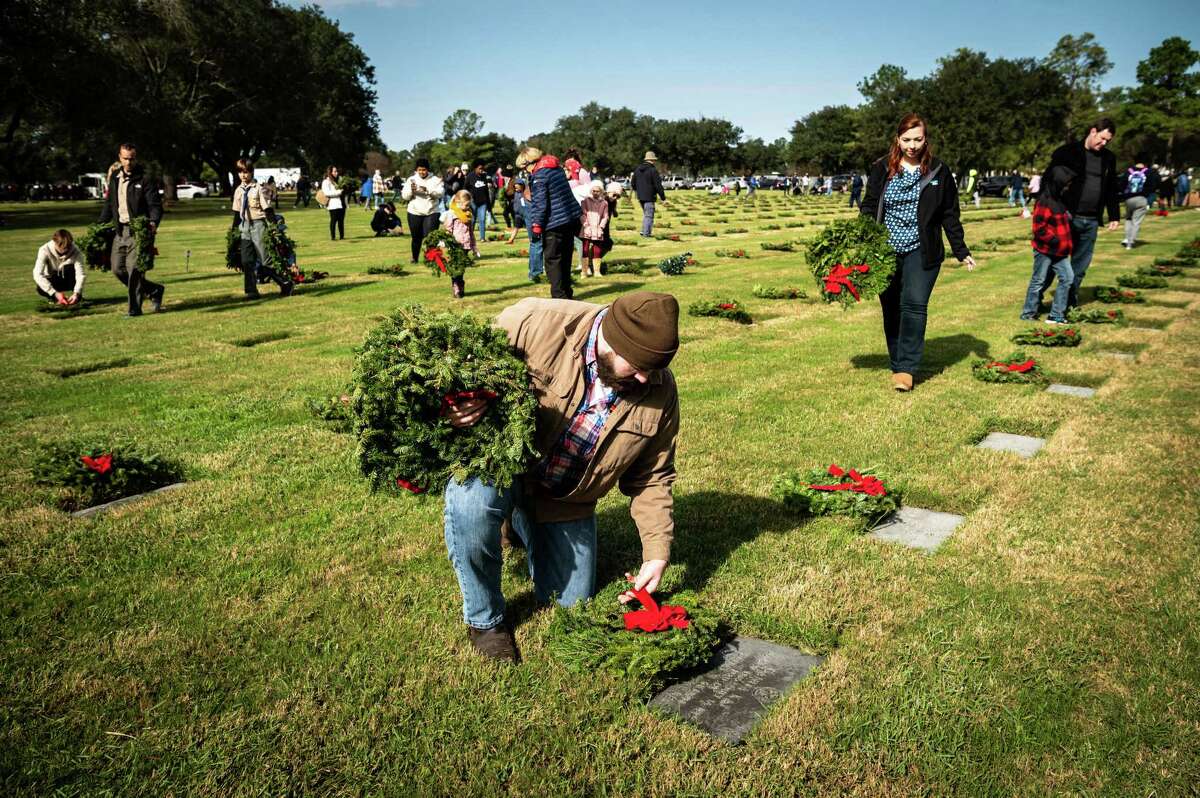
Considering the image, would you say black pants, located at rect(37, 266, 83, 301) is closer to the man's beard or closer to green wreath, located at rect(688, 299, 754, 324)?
green wreath, located at rect(688, 299, 754, 324)

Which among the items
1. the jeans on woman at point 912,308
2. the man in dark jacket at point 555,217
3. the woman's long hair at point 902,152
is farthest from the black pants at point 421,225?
the jeans on woman at point 912,308

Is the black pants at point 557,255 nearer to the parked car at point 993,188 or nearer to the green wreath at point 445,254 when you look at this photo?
the green wreath at point 445,254

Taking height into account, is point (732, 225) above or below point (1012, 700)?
above

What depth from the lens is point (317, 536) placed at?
4426 millimetres

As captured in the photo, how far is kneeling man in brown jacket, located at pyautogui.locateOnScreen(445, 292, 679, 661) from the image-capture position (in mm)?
3172

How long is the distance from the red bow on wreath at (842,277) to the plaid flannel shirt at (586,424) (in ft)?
16.3

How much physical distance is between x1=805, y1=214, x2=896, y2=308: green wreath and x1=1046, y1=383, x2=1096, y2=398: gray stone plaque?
1938 millimetres

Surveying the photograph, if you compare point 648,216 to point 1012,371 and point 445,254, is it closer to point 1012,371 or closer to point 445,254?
point 445,254

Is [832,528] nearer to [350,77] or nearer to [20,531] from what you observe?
[20,531]

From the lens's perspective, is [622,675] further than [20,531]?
No

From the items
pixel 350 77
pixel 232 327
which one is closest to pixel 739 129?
pixel 350 77

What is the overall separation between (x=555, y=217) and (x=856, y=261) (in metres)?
5.22

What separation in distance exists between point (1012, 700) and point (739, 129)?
493 ft

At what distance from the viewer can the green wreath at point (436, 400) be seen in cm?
294
